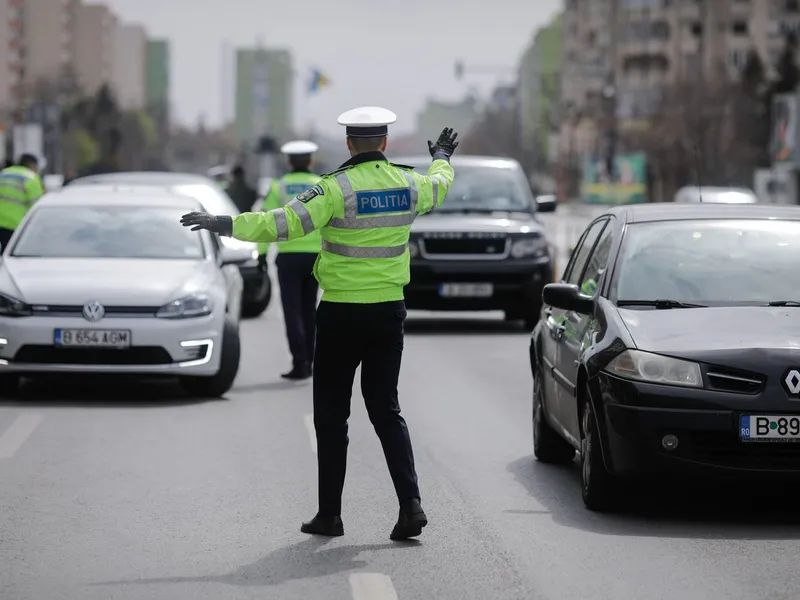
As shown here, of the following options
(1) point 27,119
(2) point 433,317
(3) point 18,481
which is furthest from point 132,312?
(1) point 27,119

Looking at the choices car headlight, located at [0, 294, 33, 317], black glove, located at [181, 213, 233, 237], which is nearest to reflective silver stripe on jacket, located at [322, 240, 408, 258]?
black glove, located at [181, 213, 233, 237]

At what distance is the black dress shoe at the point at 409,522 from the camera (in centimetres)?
827

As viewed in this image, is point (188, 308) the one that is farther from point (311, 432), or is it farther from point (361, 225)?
point (361, 225)

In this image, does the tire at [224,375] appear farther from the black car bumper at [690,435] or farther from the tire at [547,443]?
the black car bumper at [690,435]

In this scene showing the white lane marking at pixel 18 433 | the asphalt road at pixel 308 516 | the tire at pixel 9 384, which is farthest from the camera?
the tire at pixel 9 384

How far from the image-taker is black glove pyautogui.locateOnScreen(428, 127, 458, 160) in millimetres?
9217

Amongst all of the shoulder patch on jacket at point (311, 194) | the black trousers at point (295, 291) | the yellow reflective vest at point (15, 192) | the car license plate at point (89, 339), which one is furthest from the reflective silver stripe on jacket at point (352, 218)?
the yellow reflective vest at point (15, 192)

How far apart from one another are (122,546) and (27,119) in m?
133

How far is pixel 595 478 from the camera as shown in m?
9.02

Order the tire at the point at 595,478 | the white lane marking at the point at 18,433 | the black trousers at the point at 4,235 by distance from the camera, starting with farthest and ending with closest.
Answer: the black trousers at the point at 4,235 → the white lane marking at the point at 18,433 → the tire at the point at 595,478

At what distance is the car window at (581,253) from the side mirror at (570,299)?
79cm

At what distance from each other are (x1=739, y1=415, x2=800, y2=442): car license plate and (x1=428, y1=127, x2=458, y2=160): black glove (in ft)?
6.19

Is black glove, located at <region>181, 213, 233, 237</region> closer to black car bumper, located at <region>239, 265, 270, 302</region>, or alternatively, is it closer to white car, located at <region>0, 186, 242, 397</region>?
white car, located at <region>0, 186, 242, 397</region>

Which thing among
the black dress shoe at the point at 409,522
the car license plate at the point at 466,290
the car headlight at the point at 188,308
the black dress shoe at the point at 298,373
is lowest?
the car license plate at the point at 466,290
